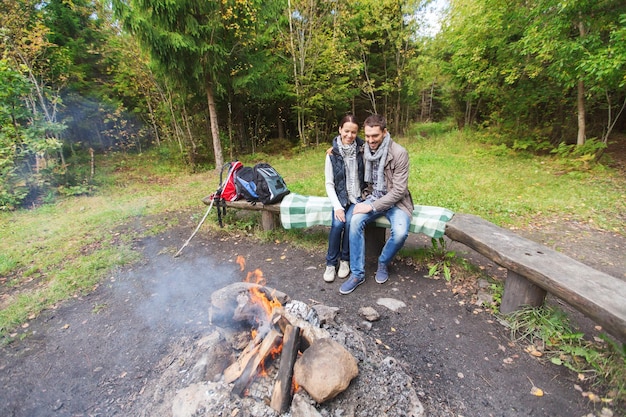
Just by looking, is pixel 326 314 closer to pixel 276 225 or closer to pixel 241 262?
pixel 241 262

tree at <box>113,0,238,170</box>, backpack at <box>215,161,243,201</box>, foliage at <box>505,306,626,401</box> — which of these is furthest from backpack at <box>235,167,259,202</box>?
tree at <box>113,0,238,170</box>

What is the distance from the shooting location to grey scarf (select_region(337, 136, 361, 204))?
288 cm

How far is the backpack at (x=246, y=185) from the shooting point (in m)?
3.66

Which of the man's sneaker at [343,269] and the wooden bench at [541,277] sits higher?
the wooden bench at [541,277]

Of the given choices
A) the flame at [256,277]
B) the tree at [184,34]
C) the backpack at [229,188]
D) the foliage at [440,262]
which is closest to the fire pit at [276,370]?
the flame at [256,277]

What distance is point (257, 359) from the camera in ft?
5.10

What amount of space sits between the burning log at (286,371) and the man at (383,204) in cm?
118

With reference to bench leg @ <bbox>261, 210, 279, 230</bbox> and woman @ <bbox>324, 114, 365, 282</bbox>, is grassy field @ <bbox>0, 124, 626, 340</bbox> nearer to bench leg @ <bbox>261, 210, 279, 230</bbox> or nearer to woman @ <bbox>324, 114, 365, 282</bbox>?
bench leg @ <bbox>261, 210, 279, 230</bbox>

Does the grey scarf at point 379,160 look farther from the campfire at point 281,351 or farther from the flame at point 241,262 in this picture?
the flame at point 241,262

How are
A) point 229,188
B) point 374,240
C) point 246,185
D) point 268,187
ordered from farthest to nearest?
1. point 229,188
2. point 246,185
3. point 268,187
4. point 374,240

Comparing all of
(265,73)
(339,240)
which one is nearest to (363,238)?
(339,240)

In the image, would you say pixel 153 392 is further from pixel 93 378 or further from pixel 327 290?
pixel 327 290

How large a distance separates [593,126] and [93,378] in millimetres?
10988

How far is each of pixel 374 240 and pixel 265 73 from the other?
292 inches
